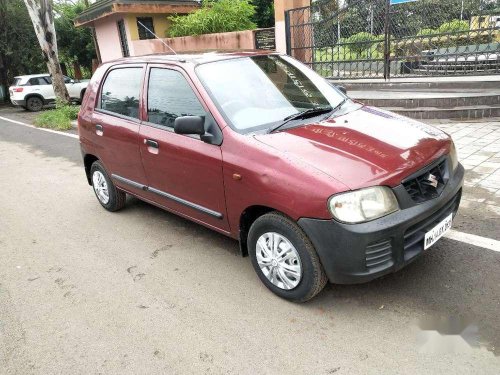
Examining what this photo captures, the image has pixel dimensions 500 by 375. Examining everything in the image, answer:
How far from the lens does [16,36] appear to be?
66.9ft

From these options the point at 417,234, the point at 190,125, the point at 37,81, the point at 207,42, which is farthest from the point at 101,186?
the point at 37,81

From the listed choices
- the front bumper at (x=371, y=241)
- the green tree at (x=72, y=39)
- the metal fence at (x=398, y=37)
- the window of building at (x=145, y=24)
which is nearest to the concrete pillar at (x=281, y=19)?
the metal fence at (x=398, y=37)

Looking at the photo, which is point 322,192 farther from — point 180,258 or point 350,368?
point 180,258

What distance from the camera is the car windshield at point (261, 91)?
3.30 m

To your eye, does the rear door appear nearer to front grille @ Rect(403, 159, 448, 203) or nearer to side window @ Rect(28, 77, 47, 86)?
front grille @ Rect(403, 159, 448, 203)

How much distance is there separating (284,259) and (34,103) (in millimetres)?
18575

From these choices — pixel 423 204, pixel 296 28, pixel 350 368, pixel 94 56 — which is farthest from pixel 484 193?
pixel 94 56

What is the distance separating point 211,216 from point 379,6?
7.26 metres

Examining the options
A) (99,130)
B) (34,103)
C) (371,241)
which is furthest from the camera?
(34,103)

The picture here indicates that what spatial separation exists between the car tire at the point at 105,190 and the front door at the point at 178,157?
1.02 metres

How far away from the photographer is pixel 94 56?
81.1 feet

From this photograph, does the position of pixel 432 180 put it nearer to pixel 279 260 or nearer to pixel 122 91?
pixel 279 260

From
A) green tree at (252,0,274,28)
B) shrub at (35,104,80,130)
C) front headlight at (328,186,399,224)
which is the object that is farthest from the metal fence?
green tree at (252,0,274,28)

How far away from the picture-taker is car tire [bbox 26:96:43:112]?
59.5 feet
